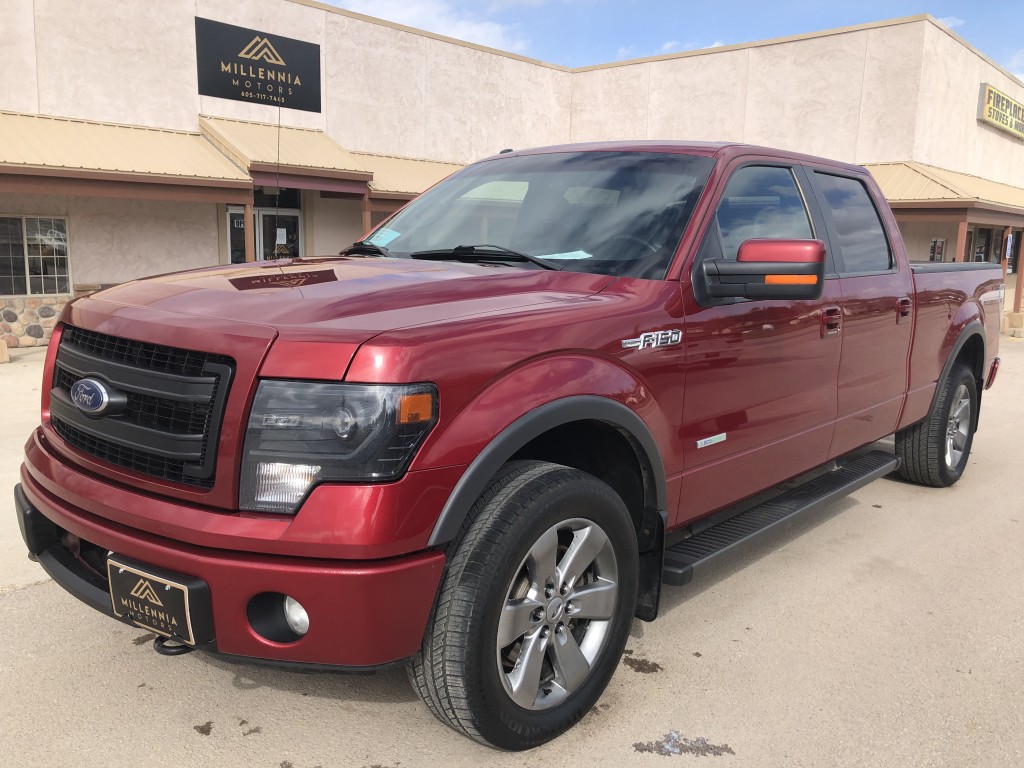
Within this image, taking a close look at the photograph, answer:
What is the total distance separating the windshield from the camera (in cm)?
326

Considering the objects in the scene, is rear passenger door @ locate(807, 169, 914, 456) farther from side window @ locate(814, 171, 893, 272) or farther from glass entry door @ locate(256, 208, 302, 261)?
glass entry door @ locate(256, 208, 302, 261)

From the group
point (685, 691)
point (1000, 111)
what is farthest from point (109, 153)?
point (1000, 111)

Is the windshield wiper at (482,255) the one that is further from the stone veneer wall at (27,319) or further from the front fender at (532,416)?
the stone veneer wall at (27,319)

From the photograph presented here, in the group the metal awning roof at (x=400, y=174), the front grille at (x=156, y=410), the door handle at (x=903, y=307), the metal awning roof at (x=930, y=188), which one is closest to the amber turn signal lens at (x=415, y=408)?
the front grille at (x=156, y=410)

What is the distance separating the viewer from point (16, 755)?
2604mm

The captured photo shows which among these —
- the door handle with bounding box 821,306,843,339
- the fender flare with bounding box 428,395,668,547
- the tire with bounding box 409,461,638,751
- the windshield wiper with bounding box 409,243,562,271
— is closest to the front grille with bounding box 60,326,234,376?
the fender flare with bounding box 428,395,668,547

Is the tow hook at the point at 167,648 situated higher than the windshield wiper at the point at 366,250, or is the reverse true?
the windshield wiper at the point at 366,250

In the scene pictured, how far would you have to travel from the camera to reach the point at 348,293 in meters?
2.65

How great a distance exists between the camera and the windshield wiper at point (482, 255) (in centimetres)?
328

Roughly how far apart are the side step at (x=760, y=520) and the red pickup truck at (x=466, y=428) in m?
0.02

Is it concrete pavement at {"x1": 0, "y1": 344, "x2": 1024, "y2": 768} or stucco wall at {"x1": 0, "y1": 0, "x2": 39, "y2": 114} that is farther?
stucco wall at {"x1": 0, "y1": 0, "x2": 39, "y2": 114}

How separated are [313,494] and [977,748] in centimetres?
227

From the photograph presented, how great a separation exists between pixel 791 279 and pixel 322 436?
179 cm

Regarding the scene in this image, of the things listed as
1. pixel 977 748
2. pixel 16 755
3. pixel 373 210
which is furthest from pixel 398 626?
pixel 373 210
